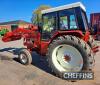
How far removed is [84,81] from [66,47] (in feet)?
4.38

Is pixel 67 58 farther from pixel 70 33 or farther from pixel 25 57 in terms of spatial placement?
pixel 25 57

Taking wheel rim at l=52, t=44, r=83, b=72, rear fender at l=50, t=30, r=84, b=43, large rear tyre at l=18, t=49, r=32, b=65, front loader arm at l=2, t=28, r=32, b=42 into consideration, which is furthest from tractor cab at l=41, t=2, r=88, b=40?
front loader arm at l=2, t=28, r=32, b=42

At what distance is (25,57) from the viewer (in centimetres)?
905

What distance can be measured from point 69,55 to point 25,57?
7.82 ft

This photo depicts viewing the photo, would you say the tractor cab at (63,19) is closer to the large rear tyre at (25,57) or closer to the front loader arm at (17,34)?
the large rear tyre at (25,57)

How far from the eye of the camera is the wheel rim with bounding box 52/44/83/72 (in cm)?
717

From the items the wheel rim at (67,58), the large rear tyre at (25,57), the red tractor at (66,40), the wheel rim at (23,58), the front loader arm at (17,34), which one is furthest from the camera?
the front loader arm at (17,34)

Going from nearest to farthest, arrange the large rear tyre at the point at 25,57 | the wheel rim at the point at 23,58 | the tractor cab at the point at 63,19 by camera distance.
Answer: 1. the tractor cab at the point at 63,19
2. the large rear tyre at the point at 25,57
3. the wheel rim at the point at 23,58

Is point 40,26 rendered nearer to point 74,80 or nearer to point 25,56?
point 25,56

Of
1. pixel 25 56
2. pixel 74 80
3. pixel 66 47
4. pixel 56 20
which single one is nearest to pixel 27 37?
pixel 25 56

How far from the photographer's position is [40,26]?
8.89m

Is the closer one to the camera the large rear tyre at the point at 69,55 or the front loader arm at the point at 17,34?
the large rear tyre at the point at 69,55

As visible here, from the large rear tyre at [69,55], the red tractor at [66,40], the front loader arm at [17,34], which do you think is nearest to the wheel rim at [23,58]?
the red tractor at [66,40]

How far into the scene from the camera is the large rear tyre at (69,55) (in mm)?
6883
